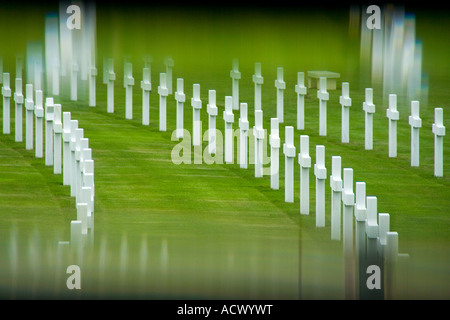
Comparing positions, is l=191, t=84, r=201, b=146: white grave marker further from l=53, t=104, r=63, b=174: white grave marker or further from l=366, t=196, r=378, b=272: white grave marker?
l=366, t=196, r=378, b=272: white grave marker

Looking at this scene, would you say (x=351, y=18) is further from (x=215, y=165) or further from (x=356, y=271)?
(x=356, y=271)

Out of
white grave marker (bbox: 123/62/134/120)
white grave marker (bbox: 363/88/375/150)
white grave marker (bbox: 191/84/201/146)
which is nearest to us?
white grave marker (bbox: 363/88/375/150)

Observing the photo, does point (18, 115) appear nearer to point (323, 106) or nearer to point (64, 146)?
point (64, 146)

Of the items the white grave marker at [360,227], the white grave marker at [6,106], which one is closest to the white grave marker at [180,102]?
the white grave marker at [6,106]

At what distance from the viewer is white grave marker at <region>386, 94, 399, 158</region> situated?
19.6m

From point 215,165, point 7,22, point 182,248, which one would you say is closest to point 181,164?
point 215,165

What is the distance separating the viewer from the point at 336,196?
1507 centimetres

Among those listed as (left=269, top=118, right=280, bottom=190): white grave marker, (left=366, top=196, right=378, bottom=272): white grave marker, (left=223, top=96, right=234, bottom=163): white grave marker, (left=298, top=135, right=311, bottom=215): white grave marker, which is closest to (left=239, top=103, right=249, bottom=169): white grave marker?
(left=223, top=96, right=234, bottom=163): white grave marker

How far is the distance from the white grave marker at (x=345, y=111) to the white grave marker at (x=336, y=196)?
5.27 m

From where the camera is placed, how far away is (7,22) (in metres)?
19.1

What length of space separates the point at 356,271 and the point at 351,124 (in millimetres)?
7906

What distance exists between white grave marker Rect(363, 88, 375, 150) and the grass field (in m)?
0.16

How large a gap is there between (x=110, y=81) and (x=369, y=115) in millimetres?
4080

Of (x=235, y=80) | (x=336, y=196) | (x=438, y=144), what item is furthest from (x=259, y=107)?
(x=336, y=196)
